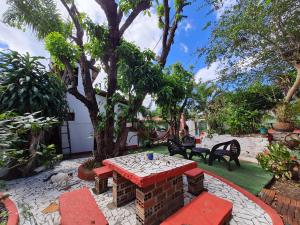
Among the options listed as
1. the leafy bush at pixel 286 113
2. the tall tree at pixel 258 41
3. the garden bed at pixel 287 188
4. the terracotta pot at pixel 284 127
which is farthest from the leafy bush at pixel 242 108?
the garden bed at pixel 287 188

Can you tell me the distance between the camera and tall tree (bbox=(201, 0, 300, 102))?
5.88 metres

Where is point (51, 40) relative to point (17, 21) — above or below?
below

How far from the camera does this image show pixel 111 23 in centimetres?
492

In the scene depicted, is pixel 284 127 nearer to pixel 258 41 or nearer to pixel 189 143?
pixel 258 41

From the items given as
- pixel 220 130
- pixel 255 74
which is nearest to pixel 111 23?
pixel 255 74

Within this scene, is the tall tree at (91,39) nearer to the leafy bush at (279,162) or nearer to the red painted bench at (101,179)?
the red painted bench at (101,179)

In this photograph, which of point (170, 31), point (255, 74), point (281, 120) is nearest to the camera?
point (170, 31)

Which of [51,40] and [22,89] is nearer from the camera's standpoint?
[51,40]

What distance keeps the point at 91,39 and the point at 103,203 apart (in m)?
4.69

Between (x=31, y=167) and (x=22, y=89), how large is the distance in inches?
115

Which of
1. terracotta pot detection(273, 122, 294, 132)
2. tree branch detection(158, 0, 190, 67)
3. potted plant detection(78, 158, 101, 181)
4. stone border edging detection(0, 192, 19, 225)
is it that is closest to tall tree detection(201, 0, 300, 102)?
terracotta pot detection(273, 122, 294, 132)

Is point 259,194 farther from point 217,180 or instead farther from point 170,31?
point 170,31

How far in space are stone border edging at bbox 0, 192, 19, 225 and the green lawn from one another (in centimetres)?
505

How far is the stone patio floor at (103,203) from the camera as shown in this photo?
9.16ft
